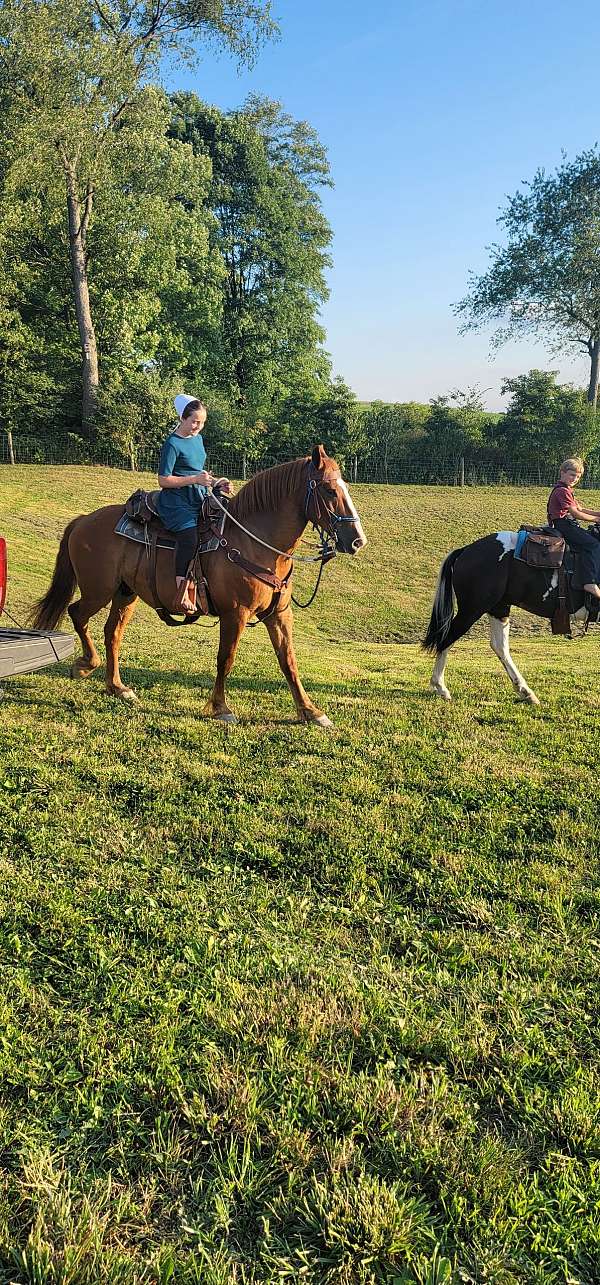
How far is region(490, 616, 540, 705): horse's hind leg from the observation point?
314 inches

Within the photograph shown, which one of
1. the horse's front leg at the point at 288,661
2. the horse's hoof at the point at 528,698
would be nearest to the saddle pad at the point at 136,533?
the horse's front leg at the point at 288,661

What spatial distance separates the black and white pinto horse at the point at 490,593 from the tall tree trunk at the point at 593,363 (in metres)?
41.1

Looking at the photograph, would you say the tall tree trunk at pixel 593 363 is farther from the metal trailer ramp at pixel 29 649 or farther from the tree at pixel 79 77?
the metal trailer ramp at pixel 29 649

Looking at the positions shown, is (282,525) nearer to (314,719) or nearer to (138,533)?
(138,533)

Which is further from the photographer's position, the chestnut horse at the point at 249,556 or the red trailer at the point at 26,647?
the chestnut horse at the point at 249,556

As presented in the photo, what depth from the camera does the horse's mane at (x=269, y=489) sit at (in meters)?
6.45

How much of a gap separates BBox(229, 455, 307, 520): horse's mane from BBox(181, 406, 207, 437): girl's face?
69 cm

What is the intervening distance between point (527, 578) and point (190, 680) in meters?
4.16

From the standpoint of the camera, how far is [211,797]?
4.88 meters

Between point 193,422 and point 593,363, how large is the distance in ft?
155

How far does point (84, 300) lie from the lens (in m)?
29.8

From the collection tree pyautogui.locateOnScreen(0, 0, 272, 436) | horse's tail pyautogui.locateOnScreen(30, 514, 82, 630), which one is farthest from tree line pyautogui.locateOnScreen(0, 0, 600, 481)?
horse's tail pyautogui.locateOnScreen(30, 514, 82, 630)

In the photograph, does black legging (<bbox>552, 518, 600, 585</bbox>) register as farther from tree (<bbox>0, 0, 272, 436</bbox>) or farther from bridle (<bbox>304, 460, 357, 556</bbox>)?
tree (<bbox>0, 0, 272, 436</bbox>)

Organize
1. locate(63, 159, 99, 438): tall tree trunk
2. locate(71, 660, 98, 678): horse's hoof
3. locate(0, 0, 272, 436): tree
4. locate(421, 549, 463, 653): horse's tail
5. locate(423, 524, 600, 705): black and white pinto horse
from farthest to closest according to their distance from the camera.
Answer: locate(63, 159, 99, 438): tall tree trunk → locate(0, 0, 272, 436): tree → locate(421, 549, 463, 653): horse's tail → locate(423, 524, 600, 705): black and white pinto horse → locate(71, 660, 98, 678): horse's hoof
